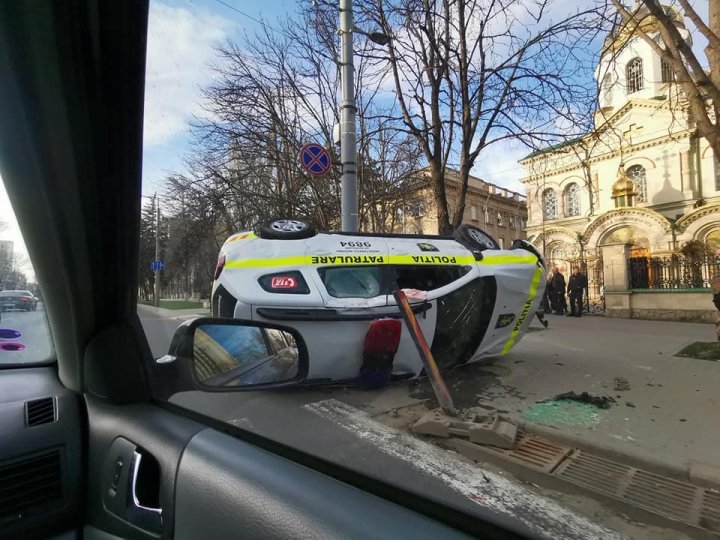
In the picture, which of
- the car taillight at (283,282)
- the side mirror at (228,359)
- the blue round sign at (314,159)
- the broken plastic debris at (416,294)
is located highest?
the blue round sign at (314,159)

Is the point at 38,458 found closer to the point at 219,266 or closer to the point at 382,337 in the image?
the point at 219,266

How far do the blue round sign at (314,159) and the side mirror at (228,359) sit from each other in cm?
147

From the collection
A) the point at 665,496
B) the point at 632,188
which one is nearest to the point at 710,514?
the point at 665,496

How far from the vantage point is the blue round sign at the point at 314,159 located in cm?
311

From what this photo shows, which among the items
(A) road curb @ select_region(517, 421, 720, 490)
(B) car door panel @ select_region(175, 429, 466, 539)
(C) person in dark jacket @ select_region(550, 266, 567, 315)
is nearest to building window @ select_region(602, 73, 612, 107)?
(A) road curb @ select_region(517, 421, 720, 490)

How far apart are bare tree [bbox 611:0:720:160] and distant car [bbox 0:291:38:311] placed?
6.95 m

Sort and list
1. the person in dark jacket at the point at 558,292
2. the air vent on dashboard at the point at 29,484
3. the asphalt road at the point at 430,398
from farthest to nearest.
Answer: the person in dark jacket at the point at 558,292, the air vent on dashboard at the point at 29,484, the asphalt road at the point at 430,398

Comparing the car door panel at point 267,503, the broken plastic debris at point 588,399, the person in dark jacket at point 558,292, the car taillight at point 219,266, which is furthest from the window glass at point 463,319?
the person in dark jacket at point 558,292

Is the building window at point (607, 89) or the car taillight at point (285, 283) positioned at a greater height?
the building window at point (607, 89)

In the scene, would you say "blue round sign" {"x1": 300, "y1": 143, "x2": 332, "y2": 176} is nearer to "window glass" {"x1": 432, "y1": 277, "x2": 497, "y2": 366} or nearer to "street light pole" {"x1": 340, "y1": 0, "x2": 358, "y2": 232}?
"street light pole" {"x1": 340, "y1": 0, "x2": 358, "y2": 232}

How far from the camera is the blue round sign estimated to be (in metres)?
3.11

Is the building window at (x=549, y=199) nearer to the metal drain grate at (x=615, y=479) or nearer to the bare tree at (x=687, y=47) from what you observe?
the bare tree at (x=687, y=47)

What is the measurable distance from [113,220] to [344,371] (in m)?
2.16

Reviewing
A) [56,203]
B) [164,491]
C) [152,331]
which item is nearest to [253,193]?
[152,331]
